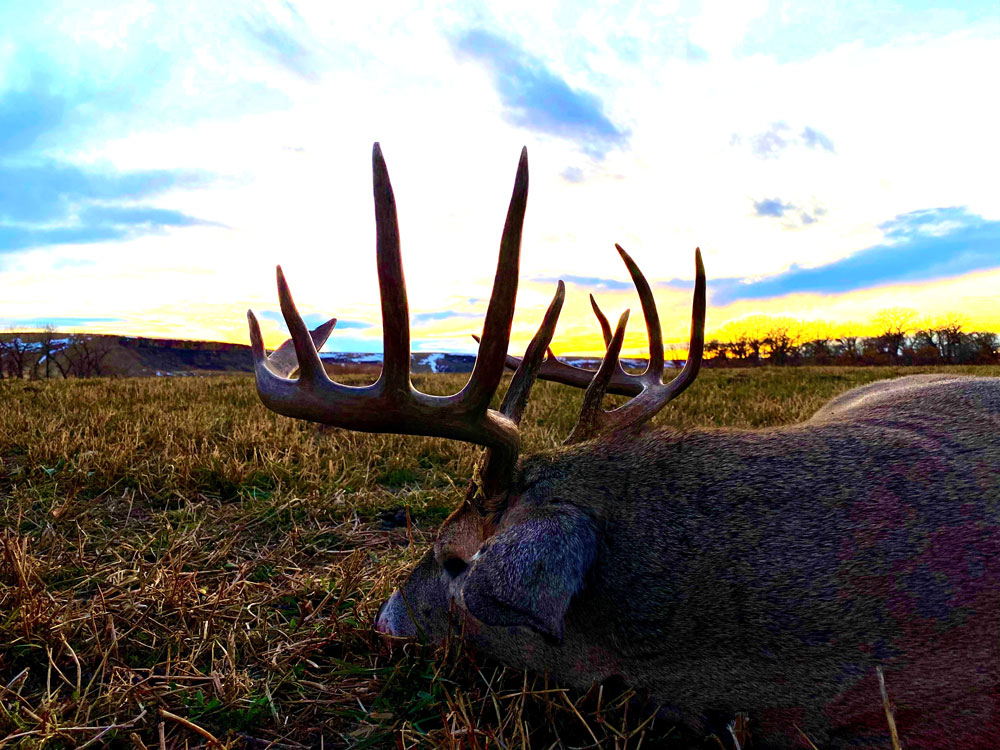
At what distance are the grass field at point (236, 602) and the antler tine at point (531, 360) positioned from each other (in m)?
1.05

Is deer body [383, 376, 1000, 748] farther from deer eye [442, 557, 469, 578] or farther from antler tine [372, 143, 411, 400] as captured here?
antler tine [372, 143, 411, 400]

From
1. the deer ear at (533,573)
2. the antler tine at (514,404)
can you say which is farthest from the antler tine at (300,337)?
the deer ear at (533,573)

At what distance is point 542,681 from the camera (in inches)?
94.7

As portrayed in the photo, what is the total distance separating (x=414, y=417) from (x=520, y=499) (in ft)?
1.73

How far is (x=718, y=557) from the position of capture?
7.19 ft

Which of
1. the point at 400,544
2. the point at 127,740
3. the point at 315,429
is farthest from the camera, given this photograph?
the point at 315,429

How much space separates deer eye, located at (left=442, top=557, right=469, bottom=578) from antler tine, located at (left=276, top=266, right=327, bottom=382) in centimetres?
93

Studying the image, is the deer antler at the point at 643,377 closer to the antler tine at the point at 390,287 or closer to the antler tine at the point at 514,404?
the antler tine at the point at 514,404

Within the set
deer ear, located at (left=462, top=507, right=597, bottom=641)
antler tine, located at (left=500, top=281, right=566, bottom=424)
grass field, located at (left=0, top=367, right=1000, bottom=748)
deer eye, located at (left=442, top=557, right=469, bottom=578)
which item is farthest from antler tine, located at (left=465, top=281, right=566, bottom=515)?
grass field, located at (left=0, top=367, right=1000, bottom=748)

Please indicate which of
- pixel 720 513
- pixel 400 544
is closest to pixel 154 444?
pixel 400 544

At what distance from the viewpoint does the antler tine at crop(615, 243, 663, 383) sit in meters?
3.59

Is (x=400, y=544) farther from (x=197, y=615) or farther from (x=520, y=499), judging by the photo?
(x=520, y=499)

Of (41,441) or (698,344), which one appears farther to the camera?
(41,441)

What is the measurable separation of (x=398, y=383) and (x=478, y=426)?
343mm
